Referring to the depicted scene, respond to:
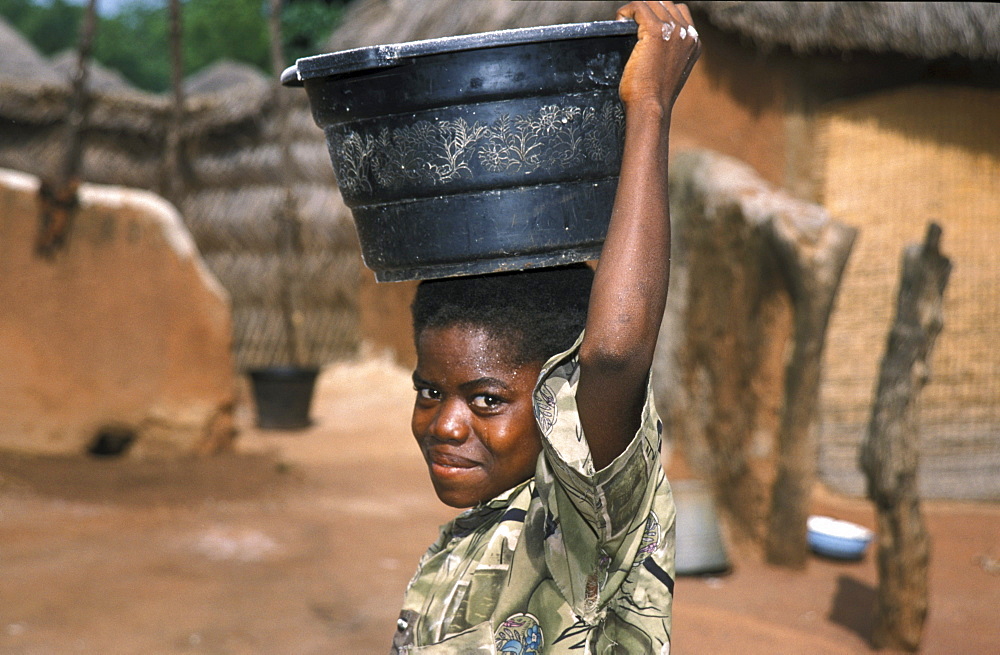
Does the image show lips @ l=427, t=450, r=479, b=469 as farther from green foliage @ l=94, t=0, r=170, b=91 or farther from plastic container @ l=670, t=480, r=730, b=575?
green foliage @ l=94, t=0, r=170, b=91

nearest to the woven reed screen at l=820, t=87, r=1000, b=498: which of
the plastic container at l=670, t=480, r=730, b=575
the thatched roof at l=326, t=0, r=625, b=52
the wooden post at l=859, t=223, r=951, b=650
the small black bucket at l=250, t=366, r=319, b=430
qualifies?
the plastic container at l=670, t=480, r=730, b=575

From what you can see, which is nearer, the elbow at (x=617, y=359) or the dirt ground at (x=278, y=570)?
the elbow at (x=617, y=359)

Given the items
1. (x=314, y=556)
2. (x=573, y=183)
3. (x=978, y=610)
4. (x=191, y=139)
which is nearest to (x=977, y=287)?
(x=978, y=610)

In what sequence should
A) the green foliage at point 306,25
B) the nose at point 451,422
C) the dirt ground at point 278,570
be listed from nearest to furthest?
the nose at point 451,422
the dirt ground at point 278,570
the green foliage at point 306,25

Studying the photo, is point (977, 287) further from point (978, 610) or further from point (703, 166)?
point (978, 610)

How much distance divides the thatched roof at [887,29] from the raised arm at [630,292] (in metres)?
4.58

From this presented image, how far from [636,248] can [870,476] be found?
117 inches

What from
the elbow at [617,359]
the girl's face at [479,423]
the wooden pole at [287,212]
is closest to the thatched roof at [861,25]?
the wooden pole at [287,212]

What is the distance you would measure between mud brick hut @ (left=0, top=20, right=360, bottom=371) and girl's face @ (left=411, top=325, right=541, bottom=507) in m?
8.61

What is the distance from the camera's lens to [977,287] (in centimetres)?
602

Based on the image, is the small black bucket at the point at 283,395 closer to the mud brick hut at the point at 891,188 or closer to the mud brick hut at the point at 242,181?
the mud brick hut at the point at 242,181

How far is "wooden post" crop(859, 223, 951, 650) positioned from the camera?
3.60 metres

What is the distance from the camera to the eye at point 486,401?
147 centimetres

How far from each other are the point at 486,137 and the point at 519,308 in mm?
283
